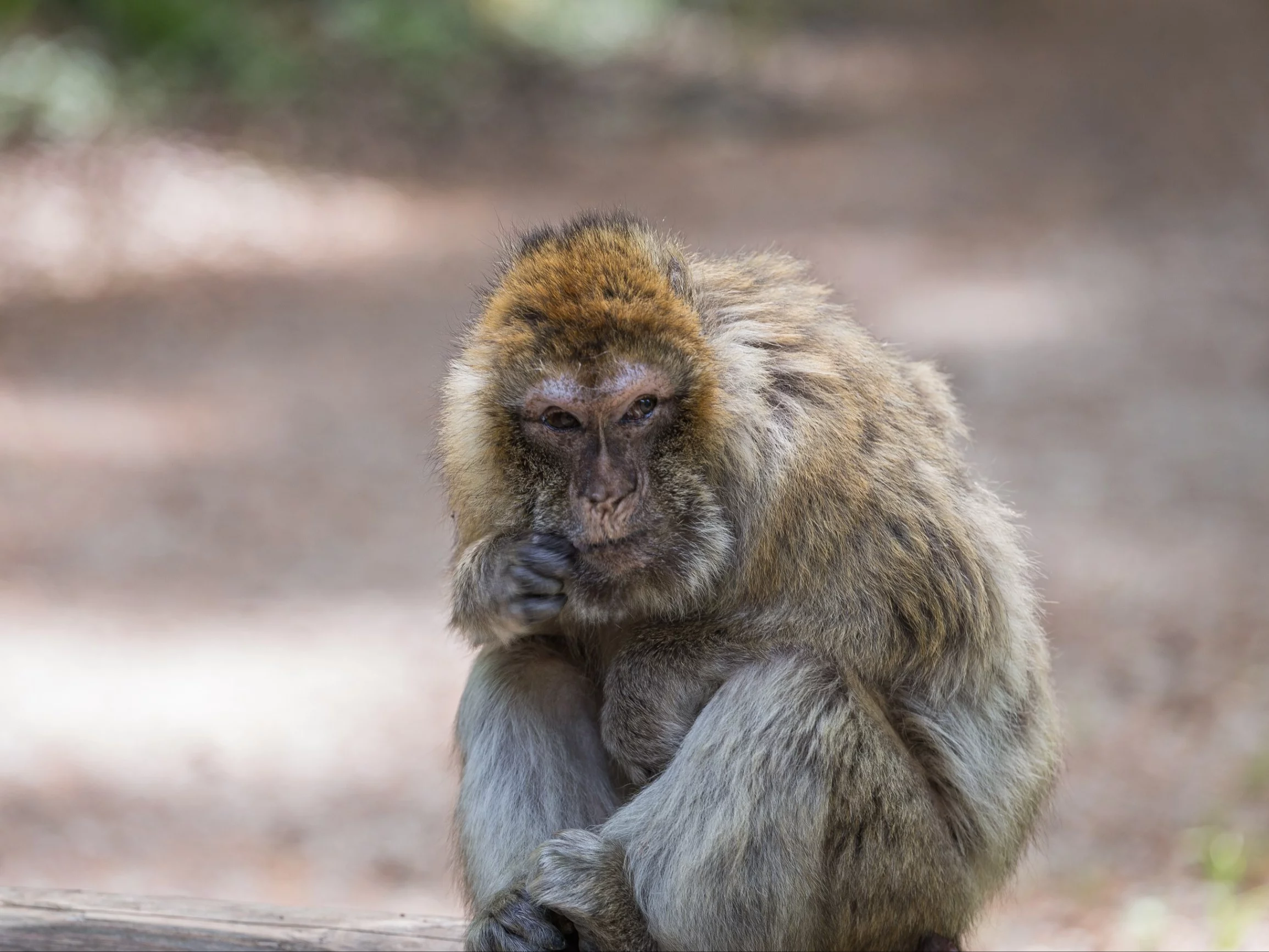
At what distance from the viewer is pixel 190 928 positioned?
17.1 ft

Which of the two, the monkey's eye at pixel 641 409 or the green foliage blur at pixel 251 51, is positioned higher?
the green foliage blur at pixel 251 51

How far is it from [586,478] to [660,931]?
4.44 ft

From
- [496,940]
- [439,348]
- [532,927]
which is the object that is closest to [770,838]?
[532,927]

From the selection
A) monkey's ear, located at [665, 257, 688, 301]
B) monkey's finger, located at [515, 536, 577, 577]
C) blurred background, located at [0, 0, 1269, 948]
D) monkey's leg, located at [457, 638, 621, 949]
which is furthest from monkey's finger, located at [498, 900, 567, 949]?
blurred background, located at [0, 0, 1269, 948]

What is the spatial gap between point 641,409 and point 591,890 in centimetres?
142

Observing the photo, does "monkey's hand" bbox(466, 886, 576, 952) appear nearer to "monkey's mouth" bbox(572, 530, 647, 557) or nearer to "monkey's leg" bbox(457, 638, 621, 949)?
"monkey's leg" bbox(457, 638, 621, 949)

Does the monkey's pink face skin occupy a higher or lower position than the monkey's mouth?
higher

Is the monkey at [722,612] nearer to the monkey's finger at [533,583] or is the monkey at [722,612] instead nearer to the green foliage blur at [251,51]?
the monkey's finger at [533,583]

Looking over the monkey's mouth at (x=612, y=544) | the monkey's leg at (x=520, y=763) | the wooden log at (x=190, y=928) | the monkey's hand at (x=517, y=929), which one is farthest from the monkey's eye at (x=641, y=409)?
the wooden log at (x=190, y=928)

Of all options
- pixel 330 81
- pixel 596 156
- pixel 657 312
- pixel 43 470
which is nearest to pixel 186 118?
pixel 330 81

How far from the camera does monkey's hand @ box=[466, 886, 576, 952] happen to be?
4477 millimetres

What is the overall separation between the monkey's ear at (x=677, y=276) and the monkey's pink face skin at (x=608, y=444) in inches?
14.4

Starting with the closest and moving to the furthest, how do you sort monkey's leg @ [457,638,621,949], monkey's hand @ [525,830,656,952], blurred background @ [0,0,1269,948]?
monkey's hand @ [525,830,656,952]
monkey's leg @ [457,638,621,949]
blurred background @ [0,0,1269,948]

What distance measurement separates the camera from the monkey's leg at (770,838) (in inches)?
167
